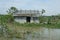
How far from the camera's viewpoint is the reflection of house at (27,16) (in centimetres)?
4312

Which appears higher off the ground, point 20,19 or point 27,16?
point 27,16

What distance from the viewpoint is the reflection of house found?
43.1 meters

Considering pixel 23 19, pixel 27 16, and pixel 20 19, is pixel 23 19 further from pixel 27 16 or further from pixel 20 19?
pixel 27 16

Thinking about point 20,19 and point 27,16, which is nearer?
point 27,16

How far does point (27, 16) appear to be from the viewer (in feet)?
141

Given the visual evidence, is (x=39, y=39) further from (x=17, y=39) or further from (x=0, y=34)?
(x=0, y=34)

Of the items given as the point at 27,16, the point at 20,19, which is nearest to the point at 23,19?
the point at 20,19

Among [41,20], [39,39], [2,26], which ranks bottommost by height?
[41,20]

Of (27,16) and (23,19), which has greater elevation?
Result: (27,16)

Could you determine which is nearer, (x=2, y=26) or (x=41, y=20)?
(x=2, y=26)

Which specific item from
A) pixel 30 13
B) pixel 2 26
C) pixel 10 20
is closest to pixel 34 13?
pixel 30 13

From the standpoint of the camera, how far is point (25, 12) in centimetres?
4462

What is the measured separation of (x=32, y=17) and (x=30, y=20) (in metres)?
0.99

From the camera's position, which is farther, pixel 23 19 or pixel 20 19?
pixel 20 19
